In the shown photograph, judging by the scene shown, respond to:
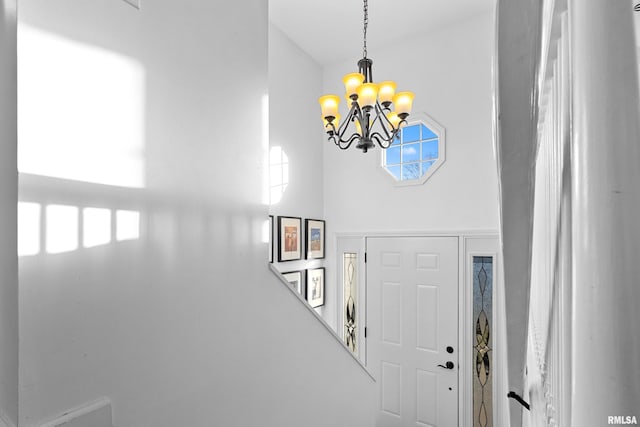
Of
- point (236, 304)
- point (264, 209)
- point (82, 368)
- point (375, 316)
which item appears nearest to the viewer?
point (82, 368)

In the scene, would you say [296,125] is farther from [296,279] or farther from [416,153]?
[296,279]

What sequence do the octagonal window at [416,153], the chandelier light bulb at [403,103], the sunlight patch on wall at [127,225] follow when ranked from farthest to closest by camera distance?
the octagonal window at [416,153] → the chandelier light bulb at [403,103] → the sunlight patch on wall at [127,225]

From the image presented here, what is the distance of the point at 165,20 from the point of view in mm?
863

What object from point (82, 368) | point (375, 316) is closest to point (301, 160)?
point (375, 316)

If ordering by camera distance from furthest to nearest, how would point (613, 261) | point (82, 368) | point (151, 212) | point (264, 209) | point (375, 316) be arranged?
point (375, 316), point (264, 209), point (151, 212), point (82, 368), point (613, 261)

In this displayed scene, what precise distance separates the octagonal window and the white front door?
0.62 metres

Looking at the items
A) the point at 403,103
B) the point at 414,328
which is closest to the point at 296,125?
the point at 403,103

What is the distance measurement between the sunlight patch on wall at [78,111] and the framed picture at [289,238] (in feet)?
7.89

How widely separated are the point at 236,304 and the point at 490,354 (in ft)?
8.85

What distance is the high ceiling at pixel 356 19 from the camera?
9.63ft

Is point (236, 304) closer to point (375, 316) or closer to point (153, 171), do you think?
point (153, 171)

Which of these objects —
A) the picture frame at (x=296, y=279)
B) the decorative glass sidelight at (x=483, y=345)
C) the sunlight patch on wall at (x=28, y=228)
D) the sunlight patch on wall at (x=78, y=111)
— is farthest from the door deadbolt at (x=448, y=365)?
the sunlight patch on wall at (x=28, y=228)

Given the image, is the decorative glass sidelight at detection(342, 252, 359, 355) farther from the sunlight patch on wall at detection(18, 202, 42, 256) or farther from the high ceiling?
the sunlight patch on wall at detection(18, 202, 42, 256)

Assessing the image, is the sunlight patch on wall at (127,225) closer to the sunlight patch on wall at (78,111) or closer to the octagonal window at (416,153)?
the sunlight patch on wall at (78,111)
